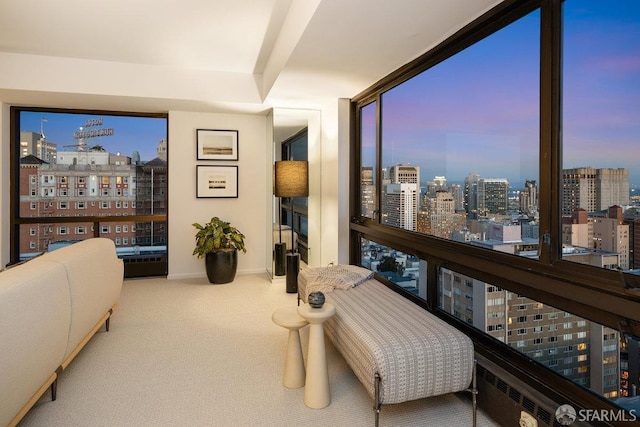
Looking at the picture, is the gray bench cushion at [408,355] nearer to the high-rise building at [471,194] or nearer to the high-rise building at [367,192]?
the high-rise building at [471,194]

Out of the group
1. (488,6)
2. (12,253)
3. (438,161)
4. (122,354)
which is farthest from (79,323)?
(12,253)

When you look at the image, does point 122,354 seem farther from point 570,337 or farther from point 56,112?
point 56,112

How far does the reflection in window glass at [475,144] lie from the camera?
6.67 feet

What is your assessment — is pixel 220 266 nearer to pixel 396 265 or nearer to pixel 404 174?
pixel 396 265

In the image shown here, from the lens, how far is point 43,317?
192 centimetres

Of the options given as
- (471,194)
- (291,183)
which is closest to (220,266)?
(291,183)

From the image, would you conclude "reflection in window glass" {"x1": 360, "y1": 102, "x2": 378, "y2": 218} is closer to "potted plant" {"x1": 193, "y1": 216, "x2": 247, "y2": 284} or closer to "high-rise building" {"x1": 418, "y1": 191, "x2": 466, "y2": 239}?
"high-rise building" {"x1": 418, "y1": 191, "x2": 466, "y2": 239}

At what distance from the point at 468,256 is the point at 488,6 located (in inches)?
56.7

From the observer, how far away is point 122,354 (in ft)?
9.49

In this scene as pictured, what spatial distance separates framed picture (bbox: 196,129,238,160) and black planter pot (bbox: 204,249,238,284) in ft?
4.39

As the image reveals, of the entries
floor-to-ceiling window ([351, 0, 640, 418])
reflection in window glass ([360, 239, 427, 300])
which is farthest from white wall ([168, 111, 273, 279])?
floor-to-ceiling window ([351, 0, 640, 418])

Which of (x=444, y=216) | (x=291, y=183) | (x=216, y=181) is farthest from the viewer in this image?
(x=216, y=181)

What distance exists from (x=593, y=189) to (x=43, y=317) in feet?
8.60

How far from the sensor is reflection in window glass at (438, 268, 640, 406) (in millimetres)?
1605
